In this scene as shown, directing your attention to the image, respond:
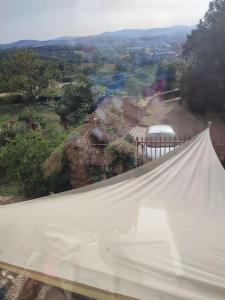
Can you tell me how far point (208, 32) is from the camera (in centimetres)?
1308

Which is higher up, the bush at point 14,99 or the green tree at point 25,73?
the green tree at point 25,73

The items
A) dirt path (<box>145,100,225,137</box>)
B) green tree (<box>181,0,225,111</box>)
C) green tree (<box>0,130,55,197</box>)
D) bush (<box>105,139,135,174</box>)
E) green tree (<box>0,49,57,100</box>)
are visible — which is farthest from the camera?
green tree (<box>0,49,57,100</box>)

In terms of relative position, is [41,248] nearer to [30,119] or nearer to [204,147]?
[204,147]

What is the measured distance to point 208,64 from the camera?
42.9 feet

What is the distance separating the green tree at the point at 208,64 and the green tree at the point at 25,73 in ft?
41.5

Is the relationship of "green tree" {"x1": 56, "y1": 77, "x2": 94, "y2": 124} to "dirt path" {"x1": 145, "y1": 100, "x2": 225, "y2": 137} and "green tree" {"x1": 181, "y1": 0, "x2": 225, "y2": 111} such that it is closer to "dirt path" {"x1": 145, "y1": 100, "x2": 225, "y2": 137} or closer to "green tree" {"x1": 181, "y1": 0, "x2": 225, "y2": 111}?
"dirt path" {"x1": 145, "y1": 100, "x2": 225, "y2": 137}

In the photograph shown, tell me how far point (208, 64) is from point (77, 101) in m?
5.31

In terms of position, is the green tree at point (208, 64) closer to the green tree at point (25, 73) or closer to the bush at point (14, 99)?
the green tree at point (25, 73)

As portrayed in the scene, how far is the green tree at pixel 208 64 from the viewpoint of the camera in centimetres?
1279

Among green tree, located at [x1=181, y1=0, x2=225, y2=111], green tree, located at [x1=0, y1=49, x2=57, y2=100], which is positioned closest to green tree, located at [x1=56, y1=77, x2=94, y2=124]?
green tree, located at [x1=181, y1=0, x2=225, y2=111]

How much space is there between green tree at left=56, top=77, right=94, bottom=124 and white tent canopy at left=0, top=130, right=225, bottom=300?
8062 millimetres

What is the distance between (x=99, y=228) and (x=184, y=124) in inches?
442

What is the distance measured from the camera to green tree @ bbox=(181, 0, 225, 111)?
12.8 metres

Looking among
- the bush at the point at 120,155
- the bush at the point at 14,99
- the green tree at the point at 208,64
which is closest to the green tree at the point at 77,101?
the green tree at the point at 208,64
